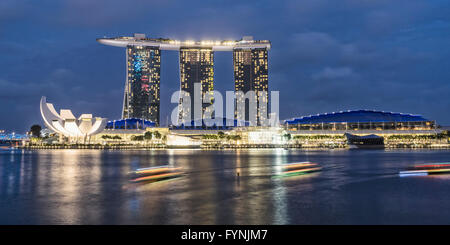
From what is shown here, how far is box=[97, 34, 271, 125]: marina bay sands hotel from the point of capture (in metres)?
183

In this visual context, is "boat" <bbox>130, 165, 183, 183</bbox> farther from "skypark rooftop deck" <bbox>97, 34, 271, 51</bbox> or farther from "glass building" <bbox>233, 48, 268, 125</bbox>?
"glass building" <bbox>233, 48, 268, 125</bbox>

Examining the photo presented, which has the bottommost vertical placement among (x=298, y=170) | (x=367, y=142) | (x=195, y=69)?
(x=298, y=170)

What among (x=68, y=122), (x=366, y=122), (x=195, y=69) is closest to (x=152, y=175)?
(x=68, y=122)

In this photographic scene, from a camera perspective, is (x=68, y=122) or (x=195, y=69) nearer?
(x=68, y=122)

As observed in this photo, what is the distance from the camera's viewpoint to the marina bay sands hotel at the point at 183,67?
183m

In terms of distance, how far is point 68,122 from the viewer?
349 feet

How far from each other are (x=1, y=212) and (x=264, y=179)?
14.7 m

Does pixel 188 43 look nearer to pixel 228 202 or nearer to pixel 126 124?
pixel 126 124

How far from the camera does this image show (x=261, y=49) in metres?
192

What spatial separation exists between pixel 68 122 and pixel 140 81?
8007 centimetres

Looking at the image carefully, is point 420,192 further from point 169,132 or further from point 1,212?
point 169,132

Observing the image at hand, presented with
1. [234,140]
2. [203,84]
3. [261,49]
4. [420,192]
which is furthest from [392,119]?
[420,192]

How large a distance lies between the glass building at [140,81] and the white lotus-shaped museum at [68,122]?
71422 mm

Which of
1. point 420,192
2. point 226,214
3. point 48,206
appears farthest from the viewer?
point 420,192
